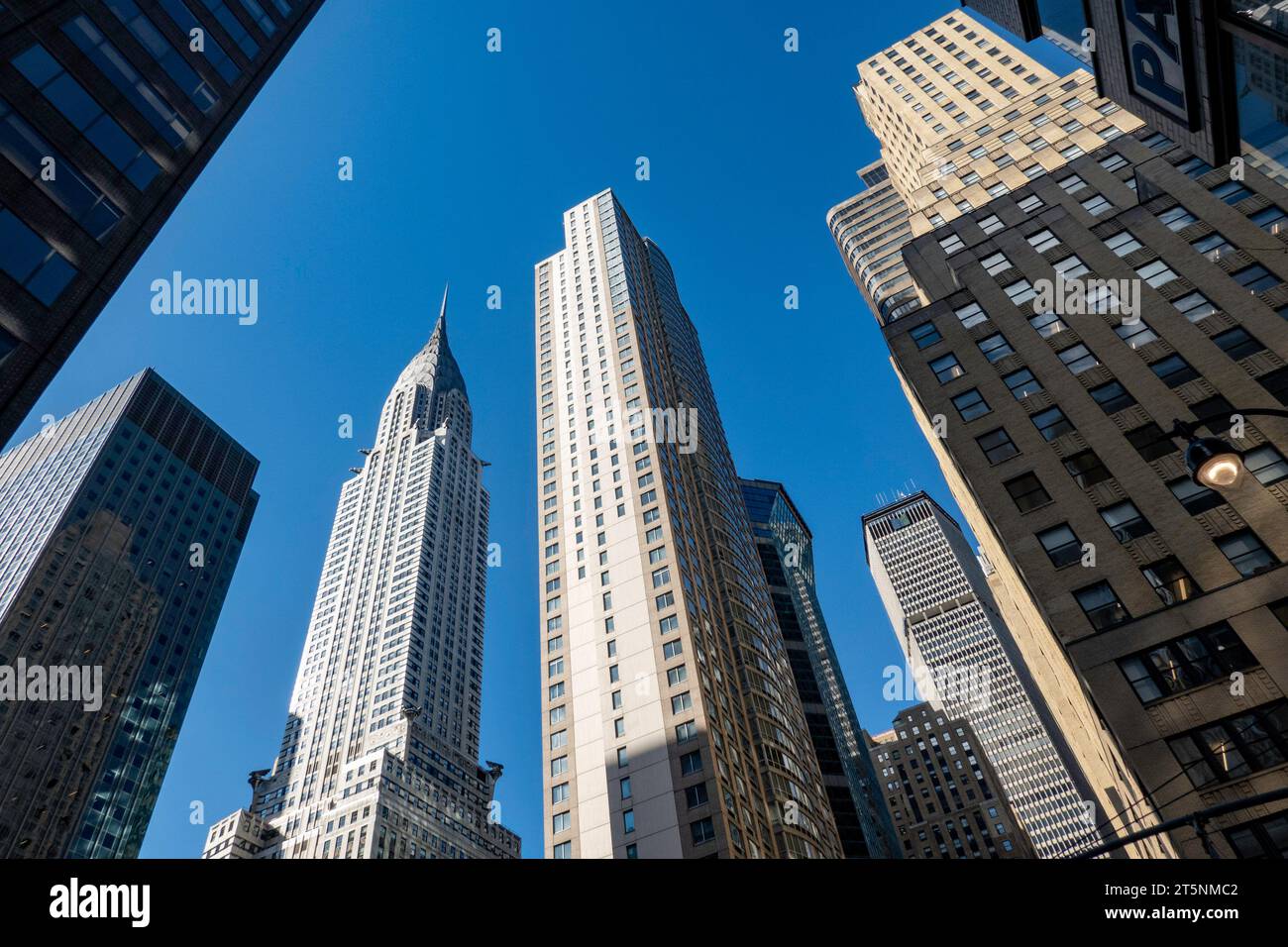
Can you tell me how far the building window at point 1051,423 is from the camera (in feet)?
127

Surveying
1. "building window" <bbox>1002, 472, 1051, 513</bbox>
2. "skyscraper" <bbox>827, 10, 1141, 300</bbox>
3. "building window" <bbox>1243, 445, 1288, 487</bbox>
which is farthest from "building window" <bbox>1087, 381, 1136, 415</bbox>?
"skyscraper" <bbox>827, 10, 1141, 300</bbox>

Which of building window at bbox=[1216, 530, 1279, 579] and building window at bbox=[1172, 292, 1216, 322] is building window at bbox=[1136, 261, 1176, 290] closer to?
building window at bbox=[1172, 292, 1216, 322]

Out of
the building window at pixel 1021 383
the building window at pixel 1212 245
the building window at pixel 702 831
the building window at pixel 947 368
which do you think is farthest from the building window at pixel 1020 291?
the building window at pixel 702 831

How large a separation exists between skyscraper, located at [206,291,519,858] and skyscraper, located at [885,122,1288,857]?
11042 cm

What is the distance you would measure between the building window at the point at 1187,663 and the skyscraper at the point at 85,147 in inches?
1735

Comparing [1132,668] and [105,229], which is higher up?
[105,229]

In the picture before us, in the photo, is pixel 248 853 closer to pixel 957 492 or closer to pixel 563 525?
pixel 563 525

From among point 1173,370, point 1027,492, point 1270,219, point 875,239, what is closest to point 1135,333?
point 1173,370

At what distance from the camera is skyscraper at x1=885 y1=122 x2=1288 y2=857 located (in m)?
28.3

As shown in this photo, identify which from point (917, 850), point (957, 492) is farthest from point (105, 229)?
point (917, 850)

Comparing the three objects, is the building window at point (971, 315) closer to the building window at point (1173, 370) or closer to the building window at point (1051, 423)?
the building window at point (1051, 423)

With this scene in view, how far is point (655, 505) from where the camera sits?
88.0 meters

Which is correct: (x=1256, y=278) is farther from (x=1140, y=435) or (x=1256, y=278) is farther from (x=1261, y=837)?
(x=1261, y=837)

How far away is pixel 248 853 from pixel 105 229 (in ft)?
401
